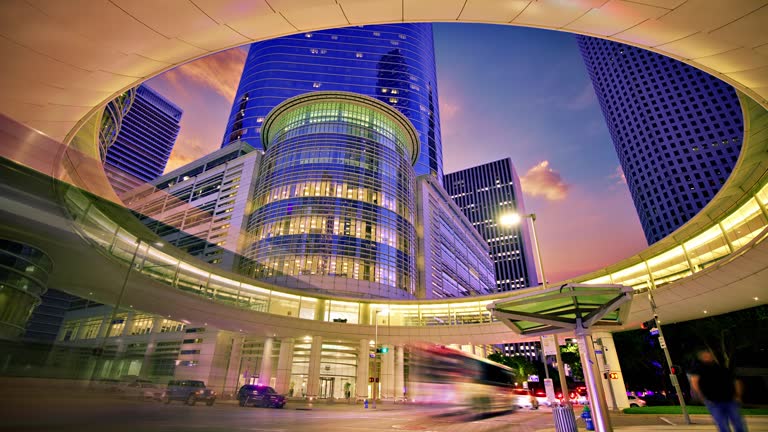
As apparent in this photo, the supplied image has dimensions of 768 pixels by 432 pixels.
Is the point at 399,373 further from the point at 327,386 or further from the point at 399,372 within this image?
the point at 327,386

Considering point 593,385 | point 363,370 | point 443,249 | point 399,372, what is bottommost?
point 593,385

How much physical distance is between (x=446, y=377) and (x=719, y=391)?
9309mm

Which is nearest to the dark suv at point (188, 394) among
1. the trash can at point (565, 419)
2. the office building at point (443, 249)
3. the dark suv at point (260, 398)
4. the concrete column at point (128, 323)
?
the dark suv at point (260, 398)

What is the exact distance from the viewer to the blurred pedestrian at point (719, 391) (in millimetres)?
5664

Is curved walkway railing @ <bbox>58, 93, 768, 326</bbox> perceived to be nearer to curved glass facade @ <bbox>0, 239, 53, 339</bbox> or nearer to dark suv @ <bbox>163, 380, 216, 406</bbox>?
curved glass facade @ <bbox>0, 239, 53, 339</bbox>

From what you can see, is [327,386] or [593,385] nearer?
[593,385]

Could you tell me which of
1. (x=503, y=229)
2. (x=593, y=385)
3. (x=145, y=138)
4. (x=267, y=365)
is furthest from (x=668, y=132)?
(x=145, y=138)

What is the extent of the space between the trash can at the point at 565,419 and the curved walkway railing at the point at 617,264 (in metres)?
11.7

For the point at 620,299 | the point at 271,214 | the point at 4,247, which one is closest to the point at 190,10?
the point at 620,299

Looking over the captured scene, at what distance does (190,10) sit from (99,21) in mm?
1115

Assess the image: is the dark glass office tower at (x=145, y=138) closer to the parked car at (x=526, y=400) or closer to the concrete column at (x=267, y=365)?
the concrete column at (x=267, y=365)

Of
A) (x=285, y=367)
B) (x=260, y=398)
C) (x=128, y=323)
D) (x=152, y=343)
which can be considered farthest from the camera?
(x=128, y=323)

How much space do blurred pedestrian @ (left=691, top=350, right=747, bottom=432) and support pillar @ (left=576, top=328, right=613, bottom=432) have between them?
410cm

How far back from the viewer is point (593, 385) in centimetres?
1005
